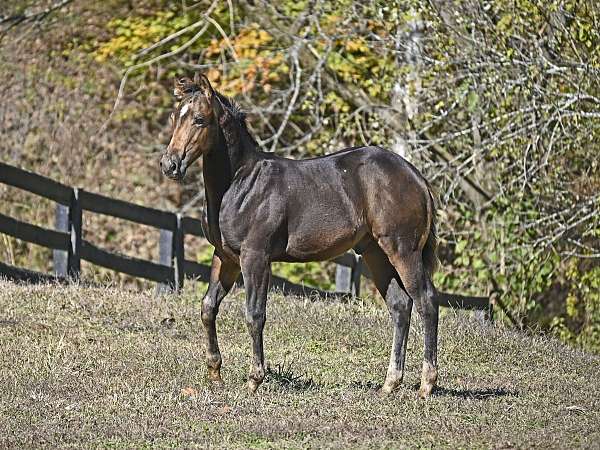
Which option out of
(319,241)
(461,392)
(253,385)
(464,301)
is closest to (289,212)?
(319,241)

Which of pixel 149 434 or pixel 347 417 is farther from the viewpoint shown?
pixel 347 417

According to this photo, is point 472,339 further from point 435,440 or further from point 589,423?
point 435,440

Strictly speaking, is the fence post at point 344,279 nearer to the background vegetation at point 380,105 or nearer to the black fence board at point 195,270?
the background vegetation at point 380,105

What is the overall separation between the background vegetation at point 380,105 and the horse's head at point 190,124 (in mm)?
6513

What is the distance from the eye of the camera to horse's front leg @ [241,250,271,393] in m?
8.02

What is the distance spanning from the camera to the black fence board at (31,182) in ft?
41.9

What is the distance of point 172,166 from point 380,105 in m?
9.07

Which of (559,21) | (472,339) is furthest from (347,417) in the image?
(559,21)

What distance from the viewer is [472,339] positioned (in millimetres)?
11266

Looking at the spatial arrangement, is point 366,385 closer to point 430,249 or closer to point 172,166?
point 430,249

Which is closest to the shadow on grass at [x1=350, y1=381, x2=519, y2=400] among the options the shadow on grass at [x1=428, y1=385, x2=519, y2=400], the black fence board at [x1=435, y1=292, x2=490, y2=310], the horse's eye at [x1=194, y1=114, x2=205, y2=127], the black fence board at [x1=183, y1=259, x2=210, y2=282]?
the shadow on grass at [x1=428, y1=385, x2=519, y2=400]

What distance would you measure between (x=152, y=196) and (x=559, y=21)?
27.2 feet

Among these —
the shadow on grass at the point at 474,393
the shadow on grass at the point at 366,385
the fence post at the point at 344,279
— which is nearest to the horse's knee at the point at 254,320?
the shadow on grass at the point at 366,385

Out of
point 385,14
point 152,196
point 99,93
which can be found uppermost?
point 385,14
